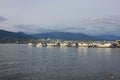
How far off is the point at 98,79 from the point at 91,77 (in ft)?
10.6

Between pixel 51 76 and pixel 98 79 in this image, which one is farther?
pixel 51 76

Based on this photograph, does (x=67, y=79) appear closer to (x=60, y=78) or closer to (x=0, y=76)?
(x=60, y=78)

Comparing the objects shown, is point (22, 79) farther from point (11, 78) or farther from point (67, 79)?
point (67, 79)

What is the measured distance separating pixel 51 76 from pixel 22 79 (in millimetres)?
9011

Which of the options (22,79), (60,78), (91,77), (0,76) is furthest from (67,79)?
(0,76)

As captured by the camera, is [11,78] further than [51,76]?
No

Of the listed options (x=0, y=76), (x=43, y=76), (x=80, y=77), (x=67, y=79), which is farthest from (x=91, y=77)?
(x=0, y=76)

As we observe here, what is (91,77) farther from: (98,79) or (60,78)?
(60,78)

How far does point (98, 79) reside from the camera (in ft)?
213

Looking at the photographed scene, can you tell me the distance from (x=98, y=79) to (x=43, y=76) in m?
14.8

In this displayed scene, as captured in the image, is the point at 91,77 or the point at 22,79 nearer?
the point at 22,79

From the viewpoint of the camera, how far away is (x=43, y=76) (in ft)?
225

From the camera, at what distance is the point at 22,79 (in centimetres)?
6359

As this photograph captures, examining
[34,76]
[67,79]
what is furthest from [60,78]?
[34,76]
